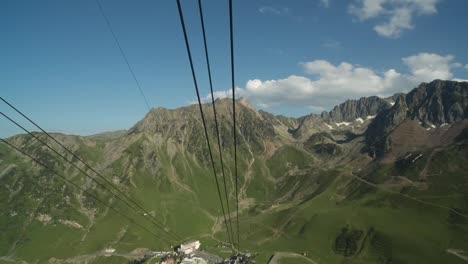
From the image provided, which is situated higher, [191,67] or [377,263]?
[191,67]

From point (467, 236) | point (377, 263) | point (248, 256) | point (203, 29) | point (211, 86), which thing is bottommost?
point (377, 263)

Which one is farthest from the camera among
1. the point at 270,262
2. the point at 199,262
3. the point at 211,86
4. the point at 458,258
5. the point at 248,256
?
the point at 270,262

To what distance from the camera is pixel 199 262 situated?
545 ft

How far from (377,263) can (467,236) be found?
2123 inches

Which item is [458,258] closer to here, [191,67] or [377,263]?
[377,263]

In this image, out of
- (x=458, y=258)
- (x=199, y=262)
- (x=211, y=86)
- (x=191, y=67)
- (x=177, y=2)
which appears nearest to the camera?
(x=177, y=2)

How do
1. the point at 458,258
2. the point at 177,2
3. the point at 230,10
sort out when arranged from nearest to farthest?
1. the point at 177,2
2. the point at 230,10
3. the point at 458,258

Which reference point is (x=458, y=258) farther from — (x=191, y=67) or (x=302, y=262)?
(x=191, y=67)

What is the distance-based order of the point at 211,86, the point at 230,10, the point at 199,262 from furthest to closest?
the point at 199,262, the point at 211,86, the point at 230,10

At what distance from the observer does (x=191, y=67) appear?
10969mm

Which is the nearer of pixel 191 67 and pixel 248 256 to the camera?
pixel 191 67

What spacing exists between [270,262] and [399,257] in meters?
74.0

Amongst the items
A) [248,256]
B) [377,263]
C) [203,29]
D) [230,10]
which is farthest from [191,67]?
[377,263]

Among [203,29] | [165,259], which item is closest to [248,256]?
[203,29]
